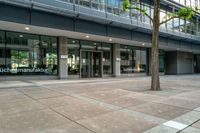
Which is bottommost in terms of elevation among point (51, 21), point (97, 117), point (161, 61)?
point (97, 117)

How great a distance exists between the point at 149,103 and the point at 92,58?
489 inches

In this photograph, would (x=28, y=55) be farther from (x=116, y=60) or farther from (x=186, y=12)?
(x=186, y=12)

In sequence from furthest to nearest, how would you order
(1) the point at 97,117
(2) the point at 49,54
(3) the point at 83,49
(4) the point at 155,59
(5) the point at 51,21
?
(3) the point at 83,49 → (2) the point at 49,54 → (5) the point at 51,21 → (4) the point at 155,59 → (1) the point at 97,117

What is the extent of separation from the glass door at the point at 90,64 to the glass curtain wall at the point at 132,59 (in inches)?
129

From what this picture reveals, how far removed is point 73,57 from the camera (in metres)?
16.9

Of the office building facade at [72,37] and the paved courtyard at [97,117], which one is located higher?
the office building facade at [72,37]

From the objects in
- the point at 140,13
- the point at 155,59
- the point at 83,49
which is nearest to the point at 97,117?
the point at 155,59

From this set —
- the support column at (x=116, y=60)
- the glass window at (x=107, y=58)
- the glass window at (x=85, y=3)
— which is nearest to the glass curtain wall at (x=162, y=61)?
the support column at (x=116, y=60)

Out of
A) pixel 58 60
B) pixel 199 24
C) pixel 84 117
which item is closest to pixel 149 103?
pixel 84 117

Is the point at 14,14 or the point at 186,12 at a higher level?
the point at 14,14

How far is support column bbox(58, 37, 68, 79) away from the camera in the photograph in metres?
15.8

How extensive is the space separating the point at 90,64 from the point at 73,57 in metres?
2.22

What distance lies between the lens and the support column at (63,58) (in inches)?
622

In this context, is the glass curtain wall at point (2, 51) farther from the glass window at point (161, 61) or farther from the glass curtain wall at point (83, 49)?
the glass window at point (161, 61)
